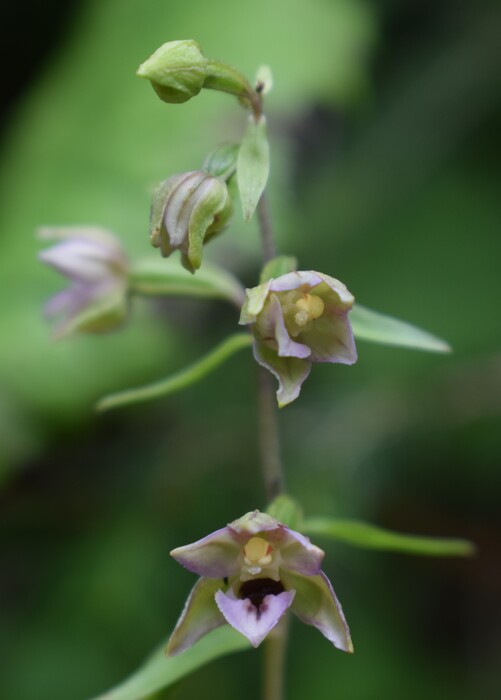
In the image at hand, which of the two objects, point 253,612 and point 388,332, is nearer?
point 253,612

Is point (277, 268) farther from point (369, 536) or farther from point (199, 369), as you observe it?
point (369, 536)

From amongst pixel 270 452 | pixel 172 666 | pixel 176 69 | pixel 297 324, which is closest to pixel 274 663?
pixel 172 666

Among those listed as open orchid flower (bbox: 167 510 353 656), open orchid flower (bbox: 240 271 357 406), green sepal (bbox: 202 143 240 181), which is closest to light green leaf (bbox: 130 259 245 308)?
green sepal (bbox: 202 143 240 181)

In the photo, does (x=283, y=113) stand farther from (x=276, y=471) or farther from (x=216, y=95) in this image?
(x=276, y=471)

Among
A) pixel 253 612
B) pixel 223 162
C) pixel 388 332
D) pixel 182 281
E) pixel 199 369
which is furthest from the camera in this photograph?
pixel 182 281

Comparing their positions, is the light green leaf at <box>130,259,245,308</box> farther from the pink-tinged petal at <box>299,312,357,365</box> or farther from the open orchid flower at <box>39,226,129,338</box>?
the pink-tinged petal at <box>299,312,357,365</box>

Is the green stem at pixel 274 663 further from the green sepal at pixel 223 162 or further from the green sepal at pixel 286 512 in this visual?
the green sepal at pixel 223 162

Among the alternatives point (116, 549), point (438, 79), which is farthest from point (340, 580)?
point (438, 79)
